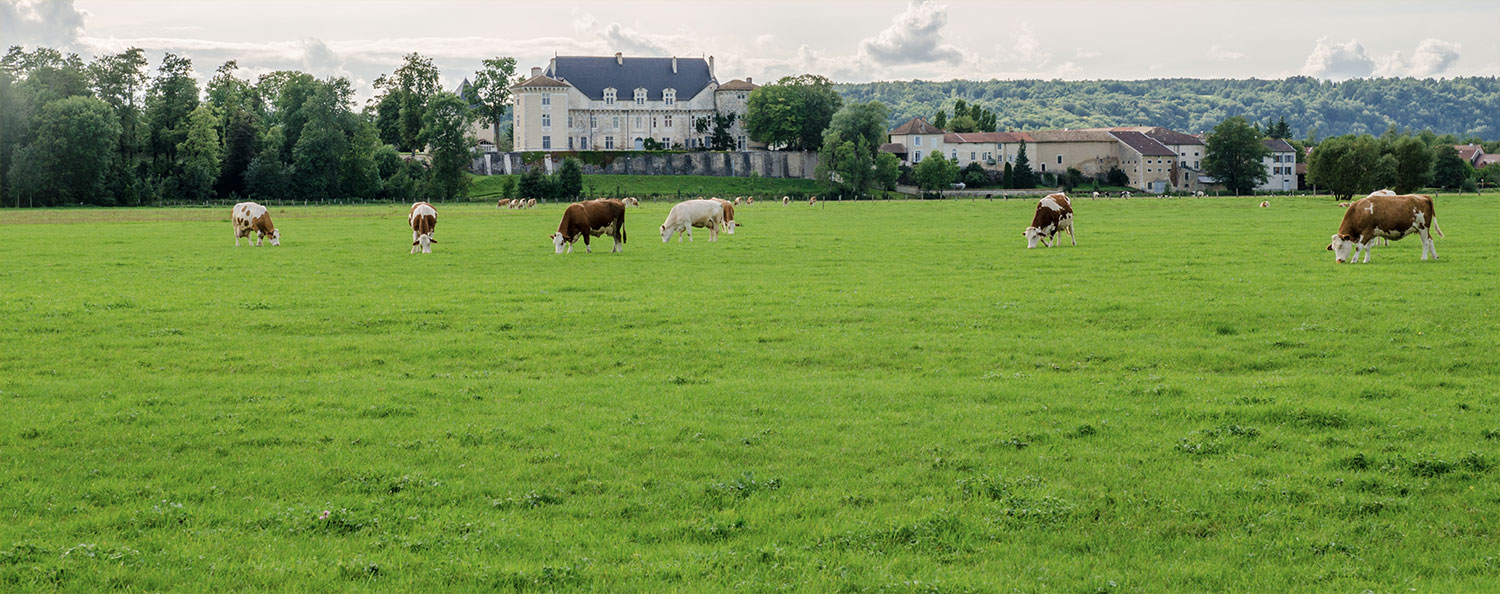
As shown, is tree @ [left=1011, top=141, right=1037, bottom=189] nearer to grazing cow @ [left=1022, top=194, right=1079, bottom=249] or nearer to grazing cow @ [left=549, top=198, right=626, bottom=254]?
grazing cow @ [left=1022, top=194, right=1079, bottom=249]

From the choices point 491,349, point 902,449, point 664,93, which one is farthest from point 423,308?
point 664,93

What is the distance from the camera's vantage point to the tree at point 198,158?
100438 millimetres

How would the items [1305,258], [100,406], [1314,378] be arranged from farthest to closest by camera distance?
[1305,258] → [1314,378] → [100,406]

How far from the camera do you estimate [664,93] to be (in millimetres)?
164125

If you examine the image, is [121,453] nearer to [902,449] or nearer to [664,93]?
[902,449]

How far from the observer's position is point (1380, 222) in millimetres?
29375

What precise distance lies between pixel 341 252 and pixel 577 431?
27.2 metres

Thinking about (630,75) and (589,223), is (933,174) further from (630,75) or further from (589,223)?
(589,223)

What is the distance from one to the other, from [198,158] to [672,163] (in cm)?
6385

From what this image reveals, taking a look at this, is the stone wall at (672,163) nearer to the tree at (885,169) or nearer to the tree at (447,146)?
the tree at (885,169)

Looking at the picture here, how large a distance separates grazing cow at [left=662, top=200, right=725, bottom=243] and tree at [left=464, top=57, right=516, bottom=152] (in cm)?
11352

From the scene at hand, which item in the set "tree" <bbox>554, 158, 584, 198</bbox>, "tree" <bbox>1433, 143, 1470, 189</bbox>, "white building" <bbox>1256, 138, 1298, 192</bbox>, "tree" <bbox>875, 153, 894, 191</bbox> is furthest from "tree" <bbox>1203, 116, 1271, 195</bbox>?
"tree" <bbox>554, 158, 584, 198</bbox>

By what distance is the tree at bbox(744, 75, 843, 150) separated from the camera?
510ft

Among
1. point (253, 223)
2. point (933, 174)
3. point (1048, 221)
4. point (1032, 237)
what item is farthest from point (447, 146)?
point (1032, 237)
